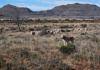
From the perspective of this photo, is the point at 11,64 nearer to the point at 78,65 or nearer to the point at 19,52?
the point at 19,52

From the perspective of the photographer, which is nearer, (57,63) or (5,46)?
(57,63)

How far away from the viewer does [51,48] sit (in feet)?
59.3

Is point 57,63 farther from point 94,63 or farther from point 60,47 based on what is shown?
point 60,47

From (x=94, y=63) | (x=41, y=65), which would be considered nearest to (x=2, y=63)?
(x=41, y=65)

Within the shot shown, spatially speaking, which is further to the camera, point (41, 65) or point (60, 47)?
point (60, 47)

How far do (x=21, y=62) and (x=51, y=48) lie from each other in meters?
4.03

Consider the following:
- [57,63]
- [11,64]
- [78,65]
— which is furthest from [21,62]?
[78,65]

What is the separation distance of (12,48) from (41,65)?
315cm

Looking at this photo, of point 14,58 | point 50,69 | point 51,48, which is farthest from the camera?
point 51,48

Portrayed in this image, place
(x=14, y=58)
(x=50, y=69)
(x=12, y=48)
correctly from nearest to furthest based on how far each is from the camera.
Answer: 1. (x=50, y=69)
2. (x=14, y=58)
3. (x=12, y=48)

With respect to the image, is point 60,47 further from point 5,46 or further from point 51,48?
point 5,46

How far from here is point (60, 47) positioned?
18.1m

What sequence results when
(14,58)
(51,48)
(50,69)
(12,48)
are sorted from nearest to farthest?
(50,69), (14,58), (12,48), (51,48)

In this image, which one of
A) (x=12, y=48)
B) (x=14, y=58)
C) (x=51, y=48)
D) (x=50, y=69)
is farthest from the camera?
(x=51, y=48)
